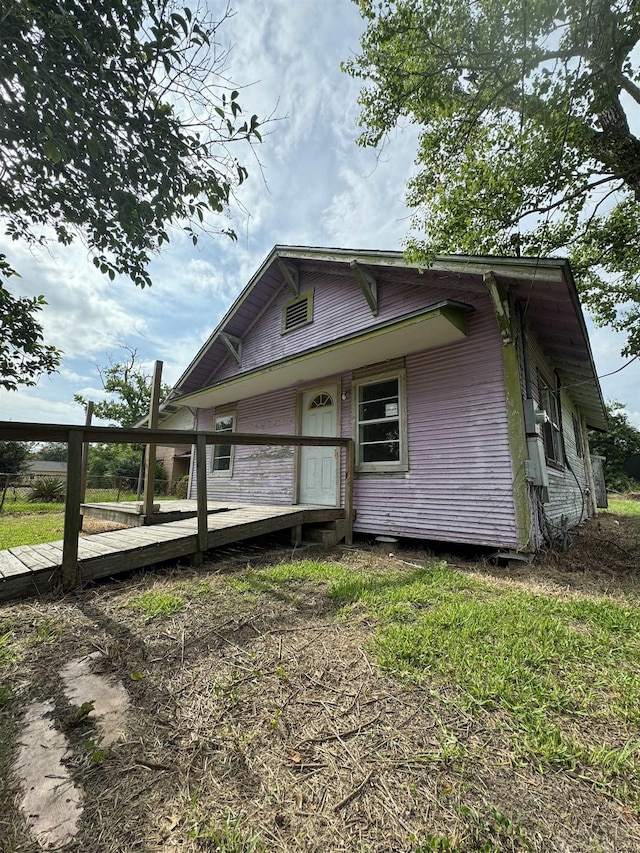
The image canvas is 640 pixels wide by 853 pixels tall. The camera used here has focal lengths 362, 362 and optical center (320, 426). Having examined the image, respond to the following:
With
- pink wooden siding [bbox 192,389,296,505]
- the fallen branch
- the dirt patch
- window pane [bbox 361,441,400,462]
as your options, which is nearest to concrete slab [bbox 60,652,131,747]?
the dirt patch

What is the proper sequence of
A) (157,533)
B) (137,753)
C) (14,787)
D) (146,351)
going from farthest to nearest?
(146,351) < (157,533) < (137,753) < (14,787)

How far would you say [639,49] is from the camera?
5.41m

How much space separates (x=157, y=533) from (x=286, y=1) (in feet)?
19.4

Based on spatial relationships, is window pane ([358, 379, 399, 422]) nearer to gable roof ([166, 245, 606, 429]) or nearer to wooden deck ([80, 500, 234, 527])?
gable roof ([166, 245, 606, 429])

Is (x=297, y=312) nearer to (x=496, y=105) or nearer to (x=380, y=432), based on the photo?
(x=380, y=432)

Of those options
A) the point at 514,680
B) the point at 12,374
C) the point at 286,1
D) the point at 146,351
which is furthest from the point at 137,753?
the point at 146,351

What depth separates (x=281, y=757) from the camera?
61.2 inches

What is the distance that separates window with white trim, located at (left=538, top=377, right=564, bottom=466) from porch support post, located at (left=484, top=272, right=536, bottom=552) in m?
1.35

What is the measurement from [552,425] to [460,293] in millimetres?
3121

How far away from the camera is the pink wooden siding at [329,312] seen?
5.92 meters

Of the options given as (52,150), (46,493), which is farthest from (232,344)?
(46,493)

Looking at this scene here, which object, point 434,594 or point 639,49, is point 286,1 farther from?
point 434,594

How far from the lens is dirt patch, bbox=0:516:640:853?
123cm

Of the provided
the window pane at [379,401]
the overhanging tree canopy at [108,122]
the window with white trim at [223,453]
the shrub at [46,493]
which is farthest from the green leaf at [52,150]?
the shrub at [46,493]
